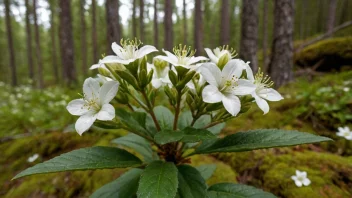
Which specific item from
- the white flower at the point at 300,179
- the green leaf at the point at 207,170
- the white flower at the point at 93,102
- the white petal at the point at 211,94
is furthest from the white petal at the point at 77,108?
the white flower at the point at 300,179

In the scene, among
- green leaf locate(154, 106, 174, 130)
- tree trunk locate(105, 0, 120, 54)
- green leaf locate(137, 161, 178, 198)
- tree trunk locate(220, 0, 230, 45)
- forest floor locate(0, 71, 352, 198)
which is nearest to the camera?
green leaf locate(137, 161, 178, 198)

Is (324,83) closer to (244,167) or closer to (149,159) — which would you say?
(244,167)

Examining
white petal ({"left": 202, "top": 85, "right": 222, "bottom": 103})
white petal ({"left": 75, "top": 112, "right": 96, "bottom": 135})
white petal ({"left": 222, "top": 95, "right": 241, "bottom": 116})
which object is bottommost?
white petal ({"left": 75, "top": 112, "right": 96, "bottom": 135})

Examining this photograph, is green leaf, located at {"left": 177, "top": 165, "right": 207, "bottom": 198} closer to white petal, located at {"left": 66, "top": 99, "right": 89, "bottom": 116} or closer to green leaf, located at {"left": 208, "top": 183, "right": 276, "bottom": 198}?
green leaf, located at {"left": 208, "top": 183, "right": 276, "bottom": 198}

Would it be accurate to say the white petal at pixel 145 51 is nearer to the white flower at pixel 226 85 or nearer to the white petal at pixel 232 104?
the white flower at pixel 226 85

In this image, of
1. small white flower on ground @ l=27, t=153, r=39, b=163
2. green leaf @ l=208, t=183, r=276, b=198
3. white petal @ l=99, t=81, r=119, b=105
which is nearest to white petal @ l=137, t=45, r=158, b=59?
white petal @ l=99, t=81, r=119, b=105

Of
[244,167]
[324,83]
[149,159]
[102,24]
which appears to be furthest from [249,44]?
[102,24]

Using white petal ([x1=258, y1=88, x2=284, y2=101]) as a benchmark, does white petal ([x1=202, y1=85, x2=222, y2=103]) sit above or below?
above
